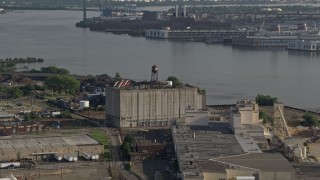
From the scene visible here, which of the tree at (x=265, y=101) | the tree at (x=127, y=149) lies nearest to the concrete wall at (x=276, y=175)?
the tree at (x=127, y=149)

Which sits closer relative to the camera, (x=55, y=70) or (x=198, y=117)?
(x=198, y=117)

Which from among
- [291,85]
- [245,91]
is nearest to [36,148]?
[245,91]

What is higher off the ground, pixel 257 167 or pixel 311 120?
pixel 257 167

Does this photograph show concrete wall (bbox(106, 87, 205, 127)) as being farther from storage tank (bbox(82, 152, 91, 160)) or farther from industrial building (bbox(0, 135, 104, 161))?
storage tank (bbox(82, 152, 91, 160))

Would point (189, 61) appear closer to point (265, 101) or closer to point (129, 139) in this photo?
point (265, 101)

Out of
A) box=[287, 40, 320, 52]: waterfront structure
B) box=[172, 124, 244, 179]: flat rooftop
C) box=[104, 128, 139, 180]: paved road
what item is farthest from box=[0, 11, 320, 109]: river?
box=[172, 124, 244, 179]: flat rooftop

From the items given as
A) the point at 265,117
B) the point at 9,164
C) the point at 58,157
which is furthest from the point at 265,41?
the point at 9,164

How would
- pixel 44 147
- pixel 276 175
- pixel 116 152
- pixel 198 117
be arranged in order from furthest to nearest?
pixel 198 117 < pixel 116 152 < pixel 44 147 < pixel 276 175
